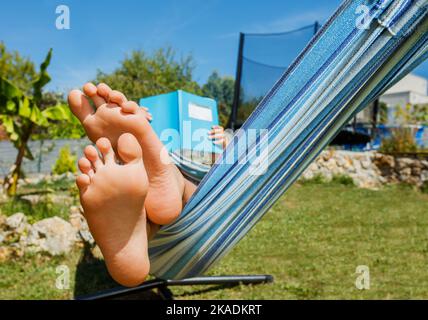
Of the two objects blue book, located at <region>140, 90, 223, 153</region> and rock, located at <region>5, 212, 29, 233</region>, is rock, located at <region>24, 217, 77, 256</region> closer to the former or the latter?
rock, located at <region>5, 212, 29, 233</region>

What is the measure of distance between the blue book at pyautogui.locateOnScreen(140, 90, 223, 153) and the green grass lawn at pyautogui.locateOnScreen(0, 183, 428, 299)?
986mm

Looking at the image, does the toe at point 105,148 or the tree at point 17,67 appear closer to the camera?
the toe at point 105,148

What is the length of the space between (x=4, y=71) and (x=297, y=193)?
8.09 m

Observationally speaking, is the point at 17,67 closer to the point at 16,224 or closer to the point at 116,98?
the point at 16,224

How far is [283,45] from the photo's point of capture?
7.75 metres

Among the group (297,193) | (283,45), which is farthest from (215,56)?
(297,193)

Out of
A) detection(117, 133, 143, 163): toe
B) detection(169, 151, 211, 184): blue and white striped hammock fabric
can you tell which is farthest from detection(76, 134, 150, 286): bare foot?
detection(169, 151, 211, 184): blue and white striped hammock fabric

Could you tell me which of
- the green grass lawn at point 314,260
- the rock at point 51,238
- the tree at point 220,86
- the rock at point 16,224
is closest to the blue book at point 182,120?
the green grass lawn at point 314,260

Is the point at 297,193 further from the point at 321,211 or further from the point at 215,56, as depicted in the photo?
the point at 215,56

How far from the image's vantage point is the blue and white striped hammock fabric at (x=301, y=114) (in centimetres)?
125

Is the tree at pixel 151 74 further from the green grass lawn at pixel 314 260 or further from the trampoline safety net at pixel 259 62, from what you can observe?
the green grass lawn at pixel 314 260

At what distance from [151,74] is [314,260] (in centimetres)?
1011

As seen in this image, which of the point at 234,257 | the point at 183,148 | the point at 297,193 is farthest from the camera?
the point at 297,193

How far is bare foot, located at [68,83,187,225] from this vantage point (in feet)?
4.44
